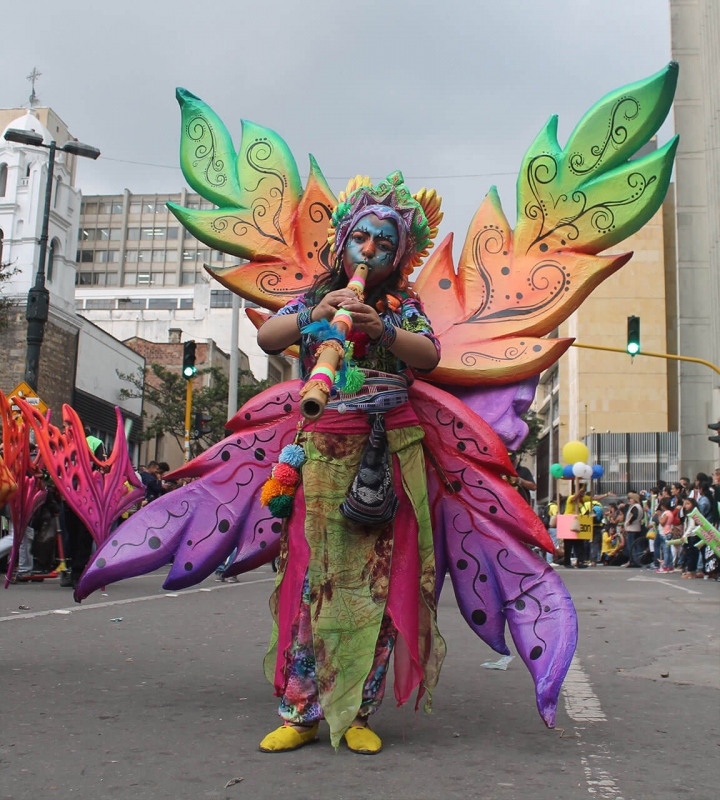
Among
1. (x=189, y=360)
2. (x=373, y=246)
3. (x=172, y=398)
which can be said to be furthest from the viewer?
(x=172, y=398)

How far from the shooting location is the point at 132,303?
85438 millimetres

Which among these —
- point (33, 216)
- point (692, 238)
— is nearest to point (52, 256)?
point (33, 216)

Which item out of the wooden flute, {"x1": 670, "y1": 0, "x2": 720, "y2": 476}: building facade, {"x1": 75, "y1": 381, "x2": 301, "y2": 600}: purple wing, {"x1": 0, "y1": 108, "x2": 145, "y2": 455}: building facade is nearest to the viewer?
the wooden flute

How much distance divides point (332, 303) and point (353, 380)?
11.2 inches

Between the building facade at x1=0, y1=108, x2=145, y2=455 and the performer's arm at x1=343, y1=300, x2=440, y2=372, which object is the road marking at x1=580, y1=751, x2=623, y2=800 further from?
the building facade at x1=0, y1=108, x2=145, y2=455

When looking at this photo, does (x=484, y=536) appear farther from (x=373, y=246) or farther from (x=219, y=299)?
(x=219, y=299)

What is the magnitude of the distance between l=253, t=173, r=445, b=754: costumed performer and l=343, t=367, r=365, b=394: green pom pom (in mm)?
88

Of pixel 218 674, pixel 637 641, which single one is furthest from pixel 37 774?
pixel 637 641

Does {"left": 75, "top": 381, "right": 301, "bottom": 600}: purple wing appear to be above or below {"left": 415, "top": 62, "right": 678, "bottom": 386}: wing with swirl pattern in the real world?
below

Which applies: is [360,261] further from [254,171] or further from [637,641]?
[637,641]

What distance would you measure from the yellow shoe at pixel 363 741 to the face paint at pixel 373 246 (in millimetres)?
1667

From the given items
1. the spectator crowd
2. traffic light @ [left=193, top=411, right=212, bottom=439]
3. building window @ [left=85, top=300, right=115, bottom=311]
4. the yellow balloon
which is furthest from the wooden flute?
building window @ [left=85, top=300, right=115, bottom=311]

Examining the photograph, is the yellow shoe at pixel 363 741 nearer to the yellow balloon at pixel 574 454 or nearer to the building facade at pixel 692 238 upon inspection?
the yellow balloon at pixel 574 454

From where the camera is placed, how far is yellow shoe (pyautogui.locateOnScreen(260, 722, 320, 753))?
332 centimetres
